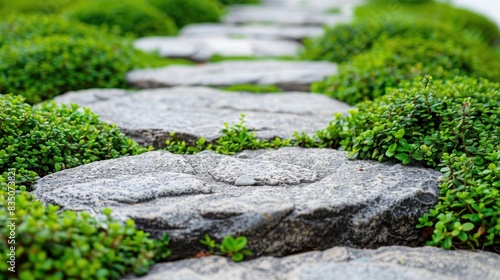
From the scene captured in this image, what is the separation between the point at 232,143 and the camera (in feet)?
13.2

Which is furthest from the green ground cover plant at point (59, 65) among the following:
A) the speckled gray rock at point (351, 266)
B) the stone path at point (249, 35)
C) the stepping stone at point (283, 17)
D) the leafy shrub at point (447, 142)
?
the stepping stone at point (283, 17)

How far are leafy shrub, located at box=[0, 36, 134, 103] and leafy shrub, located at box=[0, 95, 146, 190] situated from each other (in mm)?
2014

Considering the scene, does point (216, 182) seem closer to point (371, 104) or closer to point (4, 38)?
point (371, 104)

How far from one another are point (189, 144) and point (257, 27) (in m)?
7.38

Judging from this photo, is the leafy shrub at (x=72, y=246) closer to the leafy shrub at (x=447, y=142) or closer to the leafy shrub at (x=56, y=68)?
the leafy shrub at (x=447, y=142)

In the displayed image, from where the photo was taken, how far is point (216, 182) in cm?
335

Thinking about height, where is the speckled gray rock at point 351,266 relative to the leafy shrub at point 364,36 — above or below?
below

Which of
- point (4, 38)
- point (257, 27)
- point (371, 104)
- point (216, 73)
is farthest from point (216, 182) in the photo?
point (257, 27)

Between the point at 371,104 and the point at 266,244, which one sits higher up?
the point at 371,104

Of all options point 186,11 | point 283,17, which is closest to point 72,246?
point 186,11

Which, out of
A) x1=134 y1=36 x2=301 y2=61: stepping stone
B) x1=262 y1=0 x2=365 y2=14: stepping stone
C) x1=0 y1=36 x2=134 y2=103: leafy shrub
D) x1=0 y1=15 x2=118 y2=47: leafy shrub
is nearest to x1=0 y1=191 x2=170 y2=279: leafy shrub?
x1=0 y1=36 x2=134 y2=103: leafy shrub

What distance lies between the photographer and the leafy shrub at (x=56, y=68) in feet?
19.4

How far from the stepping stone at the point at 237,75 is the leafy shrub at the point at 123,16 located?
288 cm

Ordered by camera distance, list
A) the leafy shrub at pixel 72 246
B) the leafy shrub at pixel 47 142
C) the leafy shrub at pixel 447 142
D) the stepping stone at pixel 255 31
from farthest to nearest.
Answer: the stepping stone at pixel 255 31, the leafy shrub at pixel 47 142, the leafy shrub at pixel 447 142, the leafy shrub at pixel 72 246
